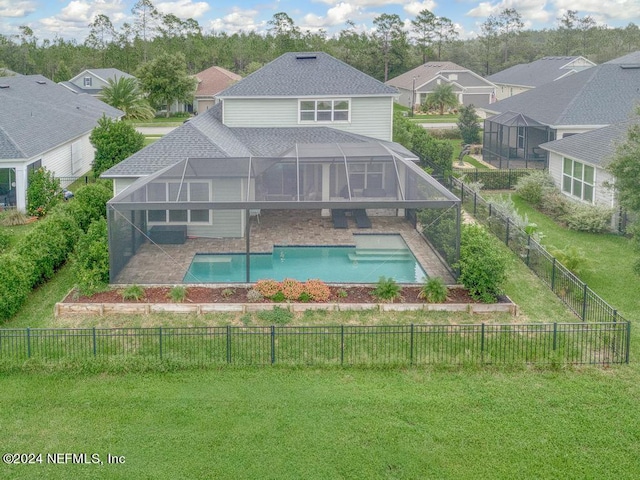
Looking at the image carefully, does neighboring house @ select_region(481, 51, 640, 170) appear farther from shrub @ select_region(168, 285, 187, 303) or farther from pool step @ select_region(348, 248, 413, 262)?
shrub @ select_region(168, 285, 187, 303)

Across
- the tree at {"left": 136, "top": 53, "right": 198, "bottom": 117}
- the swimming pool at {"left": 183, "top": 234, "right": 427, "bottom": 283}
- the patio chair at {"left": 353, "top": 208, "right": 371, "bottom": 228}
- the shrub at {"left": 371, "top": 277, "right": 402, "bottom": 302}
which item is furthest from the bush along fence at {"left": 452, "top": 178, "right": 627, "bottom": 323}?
the tree at {"left": 136, "top": 53, "right": 198, "bottom": 117}

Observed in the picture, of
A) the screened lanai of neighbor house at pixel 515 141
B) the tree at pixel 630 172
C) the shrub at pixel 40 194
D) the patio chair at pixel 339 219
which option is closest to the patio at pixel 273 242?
the patio chair at pixel 339 219

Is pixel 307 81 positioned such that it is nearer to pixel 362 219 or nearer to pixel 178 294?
pixel 362 219

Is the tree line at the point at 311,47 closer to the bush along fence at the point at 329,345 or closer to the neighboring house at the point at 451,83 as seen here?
the neighboring house at the point at 451,83

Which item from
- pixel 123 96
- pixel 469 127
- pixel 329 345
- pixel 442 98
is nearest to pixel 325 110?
pixel 329 345

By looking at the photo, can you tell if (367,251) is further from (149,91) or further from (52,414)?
(149,91)

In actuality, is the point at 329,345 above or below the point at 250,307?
below

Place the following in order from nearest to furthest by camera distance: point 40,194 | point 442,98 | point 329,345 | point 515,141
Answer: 1. point 329,345
2. point 40,194
3. point 515,141
4. point 442,98
